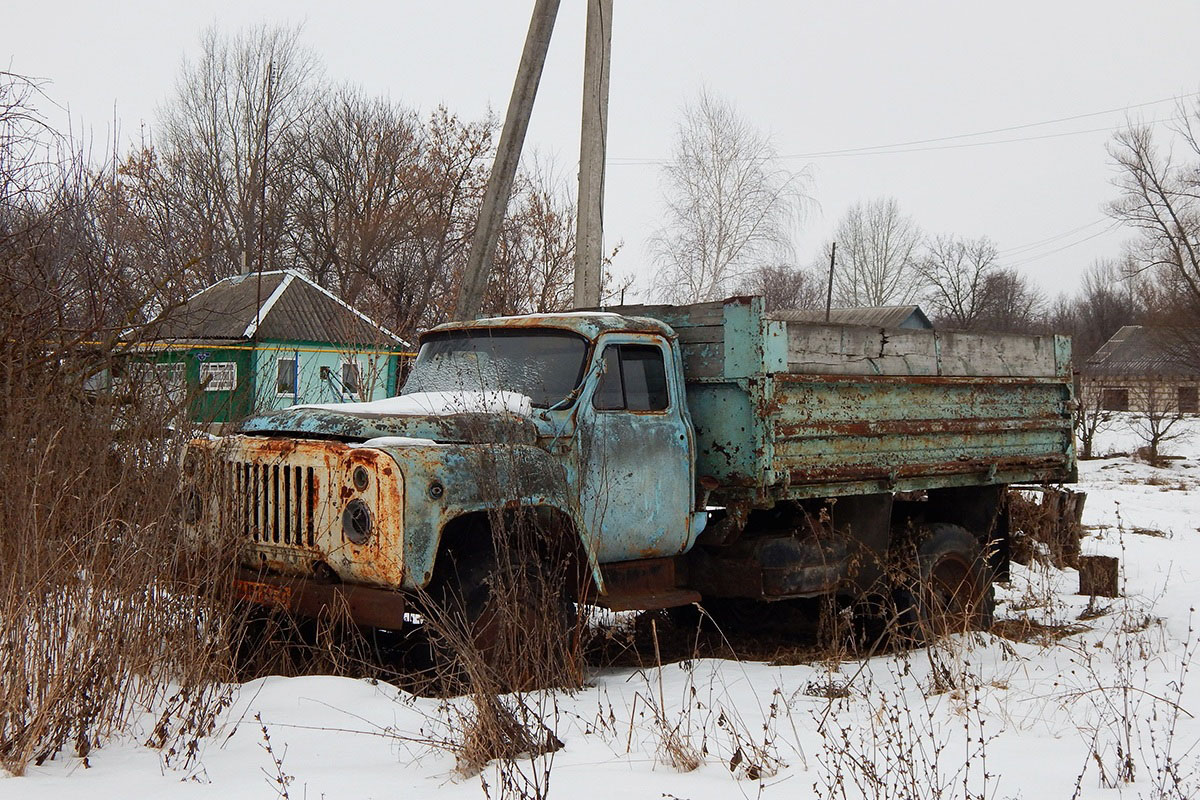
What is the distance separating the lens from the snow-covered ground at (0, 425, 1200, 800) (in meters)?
3.80

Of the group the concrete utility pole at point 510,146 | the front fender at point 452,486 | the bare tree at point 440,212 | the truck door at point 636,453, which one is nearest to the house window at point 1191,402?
the bare tree at point 440,212

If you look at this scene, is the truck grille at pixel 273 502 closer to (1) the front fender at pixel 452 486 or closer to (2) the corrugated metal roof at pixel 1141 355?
(1) the front fender at pixel 452 486

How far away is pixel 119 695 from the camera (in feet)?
14.0

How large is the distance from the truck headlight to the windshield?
3.37ft

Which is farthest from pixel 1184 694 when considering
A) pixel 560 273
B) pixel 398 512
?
pixel 560 273

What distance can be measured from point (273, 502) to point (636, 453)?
196 centimetres

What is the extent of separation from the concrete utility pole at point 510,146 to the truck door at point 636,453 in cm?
321

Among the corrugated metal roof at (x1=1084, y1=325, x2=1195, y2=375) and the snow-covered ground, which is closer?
the snow-covered ground

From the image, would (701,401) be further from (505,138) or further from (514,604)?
(505,138)

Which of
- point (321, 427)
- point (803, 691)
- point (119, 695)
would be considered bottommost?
point (803, 691)

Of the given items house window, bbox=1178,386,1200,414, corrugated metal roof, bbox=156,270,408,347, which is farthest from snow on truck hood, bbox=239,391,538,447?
house window, bbox=1178,386,1200,414

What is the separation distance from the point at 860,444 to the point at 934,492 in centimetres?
176

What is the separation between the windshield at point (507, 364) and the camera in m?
6.02

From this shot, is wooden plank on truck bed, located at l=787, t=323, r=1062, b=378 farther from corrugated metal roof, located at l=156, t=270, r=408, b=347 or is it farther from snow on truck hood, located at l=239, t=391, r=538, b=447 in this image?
corrugated metal roof, located at l=156, t=270, r=408, b=347
